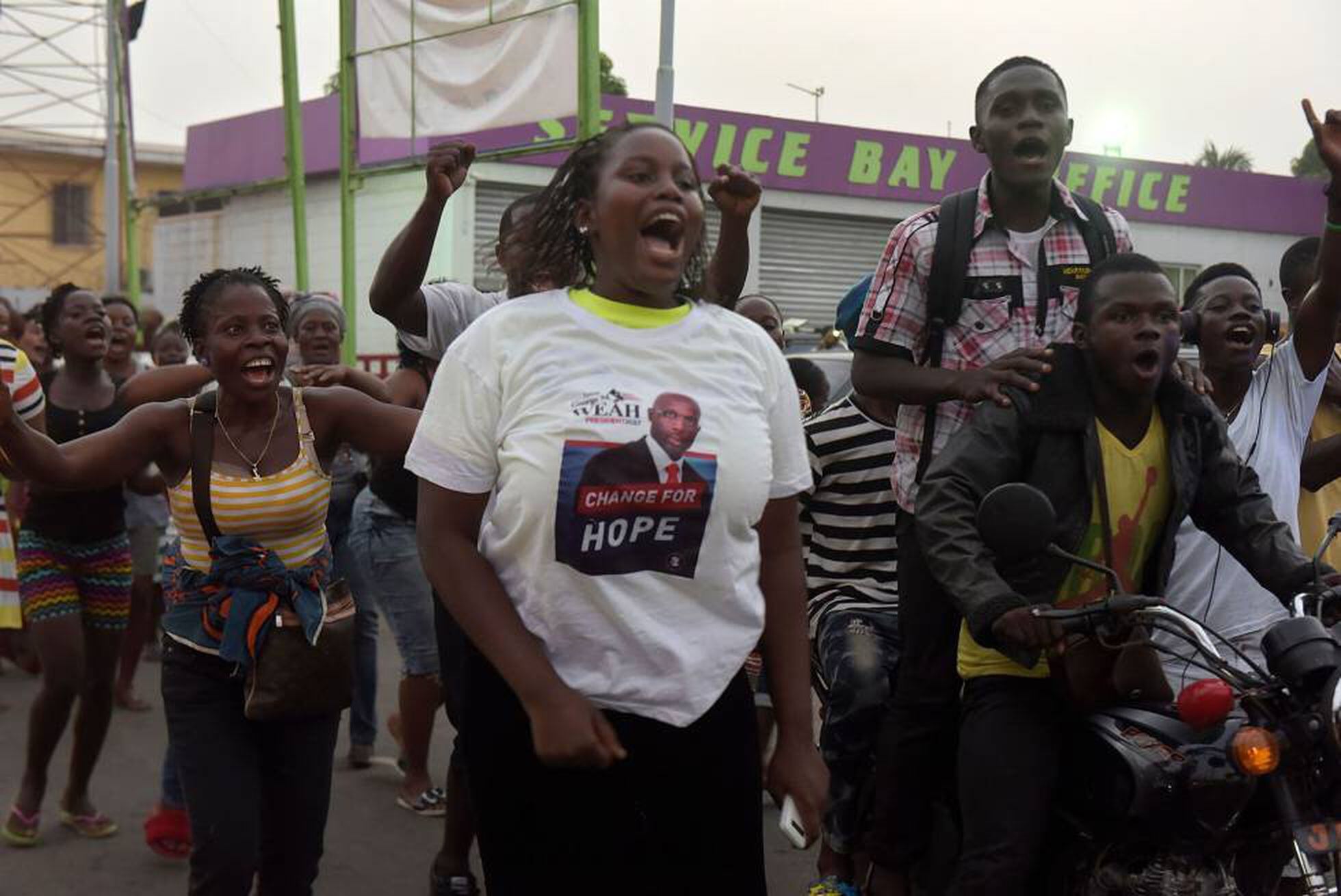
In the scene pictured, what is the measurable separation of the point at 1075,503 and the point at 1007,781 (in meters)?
0.61

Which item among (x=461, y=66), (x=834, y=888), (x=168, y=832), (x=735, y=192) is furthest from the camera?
(x=461, y=66)

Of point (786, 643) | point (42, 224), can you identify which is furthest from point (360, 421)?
point (42, 224)

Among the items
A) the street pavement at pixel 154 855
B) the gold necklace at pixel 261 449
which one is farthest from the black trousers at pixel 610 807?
the street pavement at pixel 154 855

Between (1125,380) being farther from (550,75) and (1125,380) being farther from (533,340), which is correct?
(550,75)

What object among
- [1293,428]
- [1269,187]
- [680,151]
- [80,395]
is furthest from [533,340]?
[1269,187]

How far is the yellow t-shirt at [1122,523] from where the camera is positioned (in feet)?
11.3

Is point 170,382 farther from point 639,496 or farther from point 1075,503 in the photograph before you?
point 639,496

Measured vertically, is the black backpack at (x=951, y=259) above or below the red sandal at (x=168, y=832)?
above

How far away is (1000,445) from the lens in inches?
136

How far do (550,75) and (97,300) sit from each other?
11.3ft

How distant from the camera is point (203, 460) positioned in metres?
3.99

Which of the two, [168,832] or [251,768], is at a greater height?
[251,768]

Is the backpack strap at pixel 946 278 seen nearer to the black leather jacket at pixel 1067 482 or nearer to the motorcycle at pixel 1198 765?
the black leather jacket at pixel 1067 482

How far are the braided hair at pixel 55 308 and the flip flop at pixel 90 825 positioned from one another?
202cm
